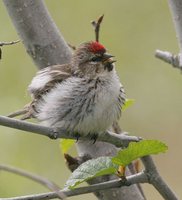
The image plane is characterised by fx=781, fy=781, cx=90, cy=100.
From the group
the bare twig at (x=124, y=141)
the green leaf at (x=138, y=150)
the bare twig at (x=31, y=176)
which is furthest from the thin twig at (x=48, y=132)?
the bare twig at (x=31, y=176)

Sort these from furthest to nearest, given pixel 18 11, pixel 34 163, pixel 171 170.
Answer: pixel 171 170 < pixel 34 163 < pixel 18 11

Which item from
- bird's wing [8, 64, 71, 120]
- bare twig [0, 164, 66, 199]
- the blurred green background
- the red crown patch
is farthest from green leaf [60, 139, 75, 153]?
the blurred green background

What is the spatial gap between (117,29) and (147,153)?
15.0 feet

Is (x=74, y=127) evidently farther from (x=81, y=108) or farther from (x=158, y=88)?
(x=158, y=88)

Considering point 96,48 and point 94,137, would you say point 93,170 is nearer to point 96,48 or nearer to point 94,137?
point 94,137

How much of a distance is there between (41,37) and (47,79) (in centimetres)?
22

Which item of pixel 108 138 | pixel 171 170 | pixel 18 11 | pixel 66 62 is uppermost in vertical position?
pixel 18 11

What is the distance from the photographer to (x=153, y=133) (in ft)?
21.3

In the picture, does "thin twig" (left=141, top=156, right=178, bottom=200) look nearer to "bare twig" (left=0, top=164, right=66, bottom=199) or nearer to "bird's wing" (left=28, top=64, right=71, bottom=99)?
"bare twig" (left=0, top=164, right=66, bottom=199)

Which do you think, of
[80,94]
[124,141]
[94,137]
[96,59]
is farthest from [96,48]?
[124,141]

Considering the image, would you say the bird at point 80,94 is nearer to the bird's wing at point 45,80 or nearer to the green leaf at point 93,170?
the bird's wing at point 45,80

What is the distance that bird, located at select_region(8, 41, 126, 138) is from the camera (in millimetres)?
3670

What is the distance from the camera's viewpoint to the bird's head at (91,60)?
392cm

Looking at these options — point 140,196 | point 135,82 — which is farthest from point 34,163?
point 140,196
